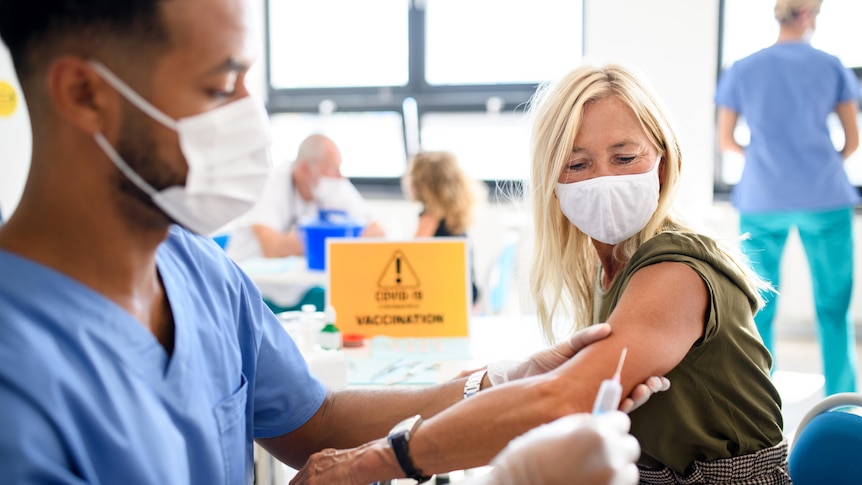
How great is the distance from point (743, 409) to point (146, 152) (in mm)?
1031

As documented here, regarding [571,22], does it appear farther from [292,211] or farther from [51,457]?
[51,457]

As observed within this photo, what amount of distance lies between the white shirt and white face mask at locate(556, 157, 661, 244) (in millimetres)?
2408

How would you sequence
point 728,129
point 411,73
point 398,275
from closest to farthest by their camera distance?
point 398,275 < point 728,129 < point 411,73

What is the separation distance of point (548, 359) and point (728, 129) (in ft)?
8.94

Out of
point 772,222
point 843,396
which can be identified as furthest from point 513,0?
point 843,396

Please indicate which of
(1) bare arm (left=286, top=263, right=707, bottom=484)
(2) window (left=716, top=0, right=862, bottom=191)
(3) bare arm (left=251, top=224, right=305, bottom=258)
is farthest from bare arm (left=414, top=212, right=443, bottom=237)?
(1) bare arm (left=286, top=263, right=707, bottom=484)

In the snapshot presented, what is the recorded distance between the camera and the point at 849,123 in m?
3.46

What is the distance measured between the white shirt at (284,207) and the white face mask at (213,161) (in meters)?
2.71

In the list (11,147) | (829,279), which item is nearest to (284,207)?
(11,147)

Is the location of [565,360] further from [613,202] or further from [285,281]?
[285,281]

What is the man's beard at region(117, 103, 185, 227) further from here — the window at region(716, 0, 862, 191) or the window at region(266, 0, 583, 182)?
the window at region(266, 0, 583, 182)

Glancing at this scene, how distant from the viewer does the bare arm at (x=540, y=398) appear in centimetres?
118

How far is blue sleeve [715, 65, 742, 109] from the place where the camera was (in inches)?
140

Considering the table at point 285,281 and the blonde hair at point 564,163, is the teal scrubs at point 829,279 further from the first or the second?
the blonde hair at point 564,163
